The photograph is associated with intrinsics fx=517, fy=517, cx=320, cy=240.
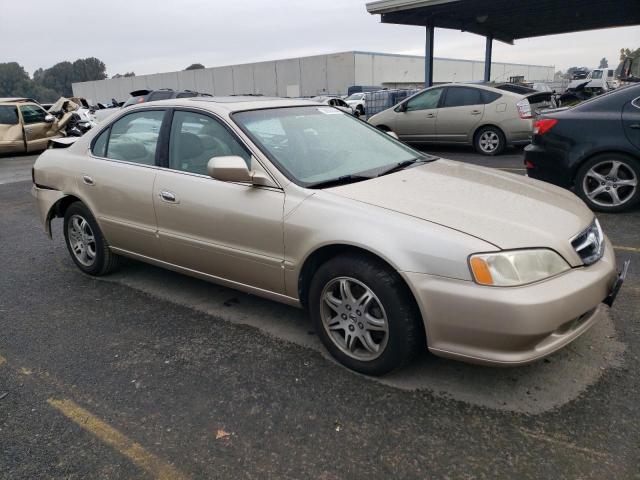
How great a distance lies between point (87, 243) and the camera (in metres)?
4.50

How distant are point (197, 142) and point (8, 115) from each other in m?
13.6

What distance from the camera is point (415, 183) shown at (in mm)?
3176

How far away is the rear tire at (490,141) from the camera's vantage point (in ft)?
33.5

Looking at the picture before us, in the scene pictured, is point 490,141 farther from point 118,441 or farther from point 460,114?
point 118,441

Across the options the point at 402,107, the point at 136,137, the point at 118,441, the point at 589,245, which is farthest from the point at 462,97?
the point at 118,441

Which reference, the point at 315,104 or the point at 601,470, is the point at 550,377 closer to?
the point at 601,470

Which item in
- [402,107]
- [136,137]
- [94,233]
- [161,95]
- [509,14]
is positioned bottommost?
[94,233]

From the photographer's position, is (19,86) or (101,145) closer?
(101,145)

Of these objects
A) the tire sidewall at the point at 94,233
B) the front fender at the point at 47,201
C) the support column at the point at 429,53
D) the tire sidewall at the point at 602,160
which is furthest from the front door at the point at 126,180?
the support column at the point at 429,53

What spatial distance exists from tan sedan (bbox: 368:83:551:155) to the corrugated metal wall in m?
44.2

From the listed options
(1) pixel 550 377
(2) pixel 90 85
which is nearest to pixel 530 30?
(1) pixel 550 377

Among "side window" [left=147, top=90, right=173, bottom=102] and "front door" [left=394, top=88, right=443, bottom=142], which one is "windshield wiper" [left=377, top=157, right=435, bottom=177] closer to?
"front door" [left=394, top=88, right=443, bottom=142]

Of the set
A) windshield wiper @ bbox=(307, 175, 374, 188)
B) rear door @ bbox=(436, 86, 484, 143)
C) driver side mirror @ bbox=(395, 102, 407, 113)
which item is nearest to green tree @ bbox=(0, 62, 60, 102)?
driver side mirror @ bbox=(395, 102, 407, 113)

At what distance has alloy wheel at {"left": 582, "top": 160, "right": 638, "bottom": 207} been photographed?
5695 mm
